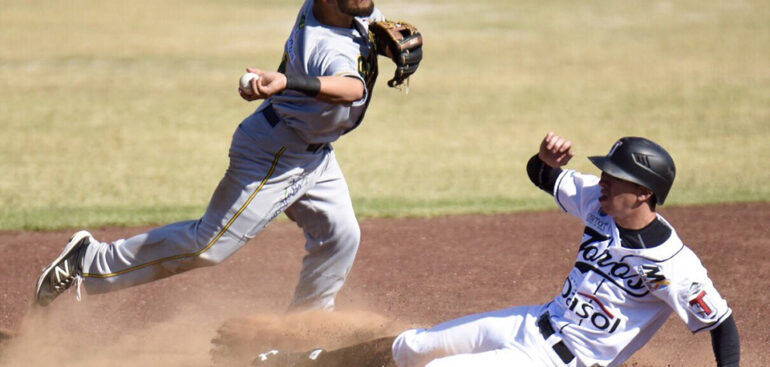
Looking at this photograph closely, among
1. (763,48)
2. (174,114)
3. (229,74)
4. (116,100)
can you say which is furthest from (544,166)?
(763,48)

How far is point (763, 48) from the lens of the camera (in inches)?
564

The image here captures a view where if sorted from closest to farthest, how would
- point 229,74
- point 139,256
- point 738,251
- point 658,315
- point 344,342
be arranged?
point 658,315 → point 139,256 → point 344,342 → point 738,251 → point 229,74

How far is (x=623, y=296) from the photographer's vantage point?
371cm

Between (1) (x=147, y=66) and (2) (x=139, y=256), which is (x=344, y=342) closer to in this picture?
(2) (x=139, y=256)

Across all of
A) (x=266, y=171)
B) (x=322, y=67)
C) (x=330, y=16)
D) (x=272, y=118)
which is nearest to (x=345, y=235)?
(x=266, y=171)

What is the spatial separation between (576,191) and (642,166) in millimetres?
441

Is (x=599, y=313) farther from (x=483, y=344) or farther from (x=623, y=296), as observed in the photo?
(x=483, y=344)

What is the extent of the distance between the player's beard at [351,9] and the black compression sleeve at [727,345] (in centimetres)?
207

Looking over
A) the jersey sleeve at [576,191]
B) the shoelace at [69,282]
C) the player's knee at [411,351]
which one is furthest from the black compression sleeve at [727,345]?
the shoelace at [69,282]

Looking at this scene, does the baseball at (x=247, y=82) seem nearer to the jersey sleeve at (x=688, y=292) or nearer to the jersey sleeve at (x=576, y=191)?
the jersey sleeve at (x=576, y=191)

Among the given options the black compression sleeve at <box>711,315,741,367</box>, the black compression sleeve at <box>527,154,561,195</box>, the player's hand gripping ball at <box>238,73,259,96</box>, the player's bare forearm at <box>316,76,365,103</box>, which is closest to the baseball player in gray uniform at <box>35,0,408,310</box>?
the player's bare forearm at <box>316,76,365,103</box>

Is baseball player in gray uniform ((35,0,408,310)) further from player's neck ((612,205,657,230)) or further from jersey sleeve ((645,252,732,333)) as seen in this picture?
jersey sleeve ((645,252,732,333))

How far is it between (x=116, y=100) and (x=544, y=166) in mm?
8280

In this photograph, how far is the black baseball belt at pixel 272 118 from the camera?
453 cm
